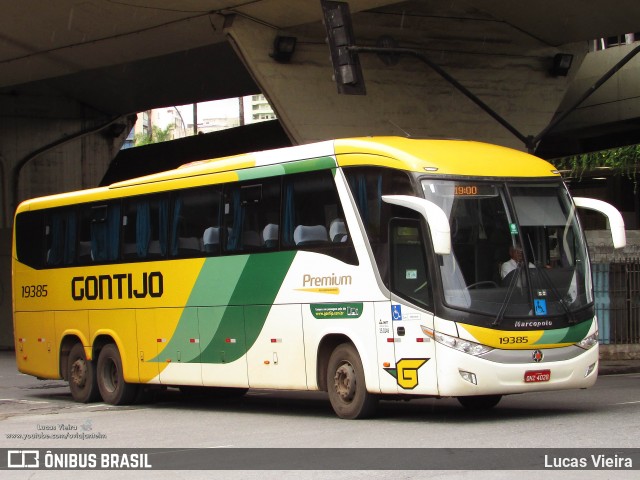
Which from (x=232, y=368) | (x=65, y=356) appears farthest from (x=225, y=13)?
(x=232, y=368)

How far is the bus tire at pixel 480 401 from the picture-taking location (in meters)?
14.4

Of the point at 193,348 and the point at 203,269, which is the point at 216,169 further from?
the point at 193,348

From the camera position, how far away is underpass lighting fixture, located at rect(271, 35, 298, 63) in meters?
24.4

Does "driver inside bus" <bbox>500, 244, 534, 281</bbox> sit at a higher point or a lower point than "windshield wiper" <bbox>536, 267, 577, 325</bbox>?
higher

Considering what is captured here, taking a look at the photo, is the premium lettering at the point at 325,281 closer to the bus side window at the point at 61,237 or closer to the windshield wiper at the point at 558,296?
the windshield wiper at the point at 558,296

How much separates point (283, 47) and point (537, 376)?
528 inches

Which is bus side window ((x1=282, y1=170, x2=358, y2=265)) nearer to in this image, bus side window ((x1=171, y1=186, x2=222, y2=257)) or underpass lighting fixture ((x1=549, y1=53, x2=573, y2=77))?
bus side window ((x1=171, y1=186, x2=222, y2=257))

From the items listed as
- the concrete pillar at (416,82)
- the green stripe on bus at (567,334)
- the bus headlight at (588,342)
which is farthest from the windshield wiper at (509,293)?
the concrete pillar at (416,82)

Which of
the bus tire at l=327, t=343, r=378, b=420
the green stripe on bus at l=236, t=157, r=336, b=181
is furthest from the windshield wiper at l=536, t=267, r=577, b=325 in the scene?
the green stripe on bus at l=236, t=157, r=336, b=181

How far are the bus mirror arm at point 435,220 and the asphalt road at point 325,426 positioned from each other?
190cm

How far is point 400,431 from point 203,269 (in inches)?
194

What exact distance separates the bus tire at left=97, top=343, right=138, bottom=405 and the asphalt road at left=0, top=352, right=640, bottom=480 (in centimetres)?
26

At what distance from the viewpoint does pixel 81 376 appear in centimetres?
1897

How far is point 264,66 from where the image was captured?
2448 centimetres
